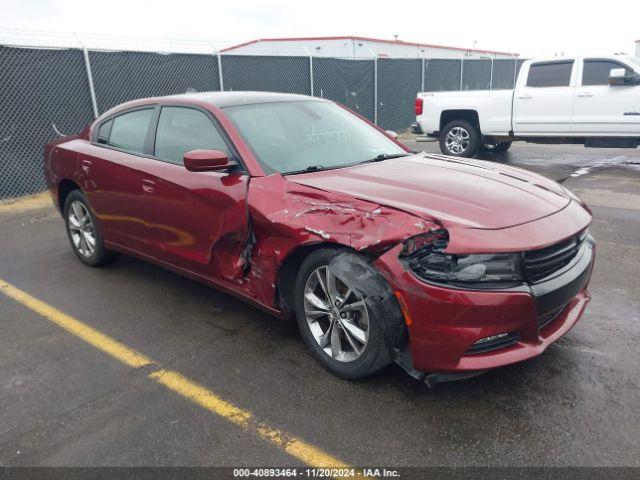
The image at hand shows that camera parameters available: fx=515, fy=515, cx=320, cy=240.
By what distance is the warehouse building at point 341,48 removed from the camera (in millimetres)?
23125

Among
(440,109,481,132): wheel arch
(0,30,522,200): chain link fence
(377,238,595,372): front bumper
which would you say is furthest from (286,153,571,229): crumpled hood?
(440,109,481,132): wheel arch

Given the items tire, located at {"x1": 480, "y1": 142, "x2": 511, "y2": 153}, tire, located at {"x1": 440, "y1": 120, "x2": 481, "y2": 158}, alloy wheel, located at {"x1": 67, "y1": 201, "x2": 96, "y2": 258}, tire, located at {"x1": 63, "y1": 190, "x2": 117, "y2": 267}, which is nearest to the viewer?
tire, located at {"x1": 63, "y1": 190, "x2": 117, "y2": 267}

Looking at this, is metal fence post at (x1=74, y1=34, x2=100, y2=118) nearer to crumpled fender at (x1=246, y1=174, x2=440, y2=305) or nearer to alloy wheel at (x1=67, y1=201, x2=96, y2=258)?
alloy wheel at (x1=67, y1=201, x2=96, y2=258)

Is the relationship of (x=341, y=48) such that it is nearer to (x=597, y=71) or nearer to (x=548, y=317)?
(x=597, y=71)

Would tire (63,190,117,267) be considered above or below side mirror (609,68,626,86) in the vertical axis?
below

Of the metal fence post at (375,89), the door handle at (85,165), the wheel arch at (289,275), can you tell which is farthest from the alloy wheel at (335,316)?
the metal fence post at (375,89)

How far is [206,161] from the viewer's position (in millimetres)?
3211

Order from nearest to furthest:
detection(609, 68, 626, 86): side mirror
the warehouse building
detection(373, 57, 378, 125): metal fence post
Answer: detection(609, 68, 626, 86): side mirror, detection(373, 57, 378, 125): metal fence post, the warehouse building

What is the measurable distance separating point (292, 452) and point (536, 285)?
1.43 m

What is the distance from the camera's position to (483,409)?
267 cm

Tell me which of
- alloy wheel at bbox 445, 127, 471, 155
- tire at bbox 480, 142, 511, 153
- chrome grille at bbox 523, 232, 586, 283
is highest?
chrome grille at bbox 523, 232, 586, 283

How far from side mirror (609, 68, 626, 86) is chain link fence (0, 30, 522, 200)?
686 cm

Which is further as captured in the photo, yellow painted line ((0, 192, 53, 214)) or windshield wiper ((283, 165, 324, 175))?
yellow painted line ((0, 192, 53, 214))

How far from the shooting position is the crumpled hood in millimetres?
2656
